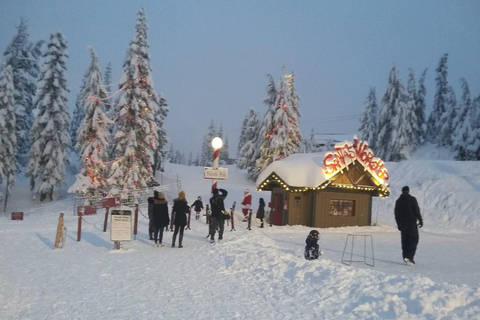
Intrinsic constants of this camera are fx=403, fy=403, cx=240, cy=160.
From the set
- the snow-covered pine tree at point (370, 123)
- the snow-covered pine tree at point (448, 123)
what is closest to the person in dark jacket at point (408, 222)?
the snow-covered pine tree at point (448, 123)

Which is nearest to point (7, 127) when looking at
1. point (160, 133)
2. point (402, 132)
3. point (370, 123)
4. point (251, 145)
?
point (160, 133)

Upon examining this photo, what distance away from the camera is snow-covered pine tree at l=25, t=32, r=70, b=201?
116 ft

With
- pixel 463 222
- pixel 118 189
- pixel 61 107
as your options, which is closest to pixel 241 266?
pixel 118 189

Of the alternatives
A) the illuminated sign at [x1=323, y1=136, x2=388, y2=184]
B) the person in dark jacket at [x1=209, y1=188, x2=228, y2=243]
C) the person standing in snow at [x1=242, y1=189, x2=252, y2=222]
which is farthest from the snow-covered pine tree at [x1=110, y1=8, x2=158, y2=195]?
the person in dark jacket at [x1=209, y1=188, x2=228, y2=243]

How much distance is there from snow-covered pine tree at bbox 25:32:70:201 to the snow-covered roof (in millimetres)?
20829

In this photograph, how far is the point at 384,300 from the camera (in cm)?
596

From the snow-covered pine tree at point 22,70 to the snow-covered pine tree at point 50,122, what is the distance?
469cm

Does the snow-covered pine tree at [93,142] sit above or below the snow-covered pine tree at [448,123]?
below

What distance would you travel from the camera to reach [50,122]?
116ft

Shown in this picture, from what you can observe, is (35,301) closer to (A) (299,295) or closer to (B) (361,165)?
(A) (299,295)

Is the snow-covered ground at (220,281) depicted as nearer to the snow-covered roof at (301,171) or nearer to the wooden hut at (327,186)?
the snow-covered roof at (301,171)

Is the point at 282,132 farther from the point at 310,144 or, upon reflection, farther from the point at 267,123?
the point at 310,144

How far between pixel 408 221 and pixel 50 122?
3296 cm

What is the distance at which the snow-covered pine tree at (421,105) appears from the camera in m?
54.0
